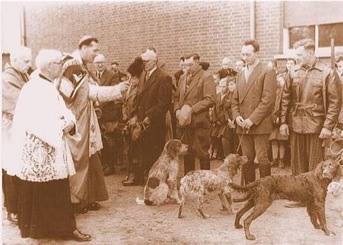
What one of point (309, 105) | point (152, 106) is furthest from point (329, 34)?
point (152, 106)

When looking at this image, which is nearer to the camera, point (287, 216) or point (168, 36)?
point (287, 216)

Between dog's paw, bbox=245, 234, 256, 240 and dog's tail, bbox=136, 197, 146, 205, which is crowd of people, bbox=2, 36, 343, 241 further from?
dog's paw, bbox=245, 234, 256, 240

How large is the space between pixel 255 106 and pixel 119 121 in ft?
8.63

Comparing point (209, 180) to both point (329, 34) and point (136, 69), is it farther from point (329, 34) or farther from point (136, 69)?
point (329, 34)

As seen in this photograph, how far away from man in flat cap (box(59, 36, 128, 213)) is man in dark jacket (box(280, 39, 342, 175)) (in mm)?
1707

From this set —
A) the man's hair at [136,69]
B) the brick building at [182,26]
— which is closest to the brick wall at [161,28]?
the brick building at [182,26]

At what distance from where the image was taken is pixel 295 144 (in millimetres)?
5004

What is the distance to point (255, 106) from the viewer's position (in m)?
5.06

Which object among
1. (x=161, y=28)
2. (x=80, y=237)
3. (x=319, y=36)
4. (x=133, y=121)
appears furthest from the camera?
(x=161, y=28)

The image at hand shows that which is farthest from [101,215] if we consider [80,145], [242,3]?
[242,3]

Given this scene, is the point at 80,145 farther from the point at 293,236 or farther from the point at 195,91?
the point at 293,236

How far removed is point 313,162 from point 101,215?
2224mm

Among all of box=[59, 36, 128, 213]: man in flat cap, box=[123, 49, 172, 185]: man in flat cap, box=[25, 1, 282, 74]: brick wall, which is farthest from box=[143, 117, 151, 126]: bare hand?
box=[25, 1, 282, 74]: brick wall

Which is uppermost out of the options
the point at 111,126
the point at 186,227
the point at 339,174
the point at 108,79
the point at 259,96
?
the point at 108,79
